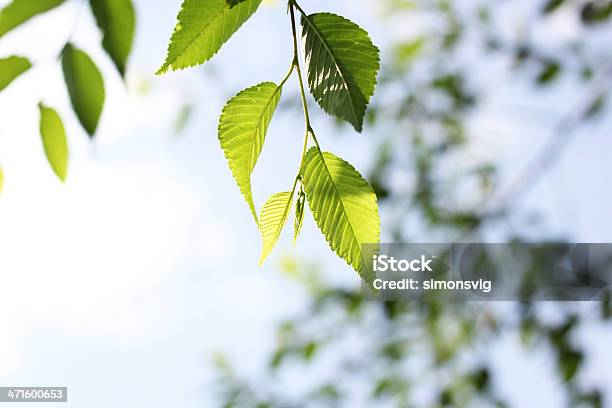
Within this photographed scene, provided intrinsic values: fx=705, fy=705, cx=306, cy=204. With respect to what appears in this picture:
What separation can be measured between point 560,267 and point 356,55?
1.16 metres

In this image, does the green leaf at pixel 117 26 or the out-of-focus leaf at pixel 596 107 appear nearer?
the green leaf at pixel 117 26

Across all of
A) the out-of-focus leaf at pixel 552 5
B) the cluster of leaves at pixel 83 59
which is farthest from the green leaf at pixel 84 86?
the out-of-focus leaf at pixel 552 5

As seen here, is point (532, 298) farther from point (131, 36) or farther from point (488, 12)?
point (131, 36)

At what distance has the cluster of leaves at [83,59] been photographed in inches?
13.6

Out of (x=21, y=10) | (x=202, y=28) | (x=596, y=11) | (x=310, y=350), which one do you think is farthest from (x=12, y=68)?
(x=310, y=350)

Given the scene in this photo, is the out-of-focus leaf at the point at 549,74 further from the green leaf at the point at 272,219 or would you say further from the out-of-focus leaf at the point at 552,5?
the green leaf at the point at 272,219

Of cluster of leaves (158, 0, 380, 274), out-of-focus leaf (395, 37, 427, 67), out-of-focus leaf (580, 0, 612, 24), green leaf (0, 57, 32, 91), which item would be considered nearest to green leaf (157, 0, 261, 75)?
cluster of leaves (158, 0, 380, 274)

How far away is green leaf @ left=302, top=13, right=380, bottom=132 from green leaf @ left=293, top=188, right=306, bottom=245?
49 mm

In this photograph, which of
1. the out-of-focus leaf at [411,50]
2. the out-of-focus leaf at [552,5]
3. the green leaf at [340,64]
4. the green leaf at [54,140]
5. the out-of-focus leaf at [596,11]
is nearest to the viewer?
the green leaf at [340,64]

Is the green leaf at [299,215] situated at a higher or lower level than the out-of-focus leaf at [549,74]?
lower

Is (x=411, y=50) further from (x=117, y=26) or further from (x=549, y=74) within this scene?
(x=117, y=26)

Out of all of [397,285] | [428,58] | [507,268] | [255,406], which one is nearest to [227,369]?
[255,406]

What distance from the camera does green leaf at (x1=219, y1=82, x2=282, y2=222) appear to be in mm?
291

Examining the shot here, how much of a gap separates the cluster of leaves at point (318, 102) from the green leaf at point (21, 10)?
10 cm
